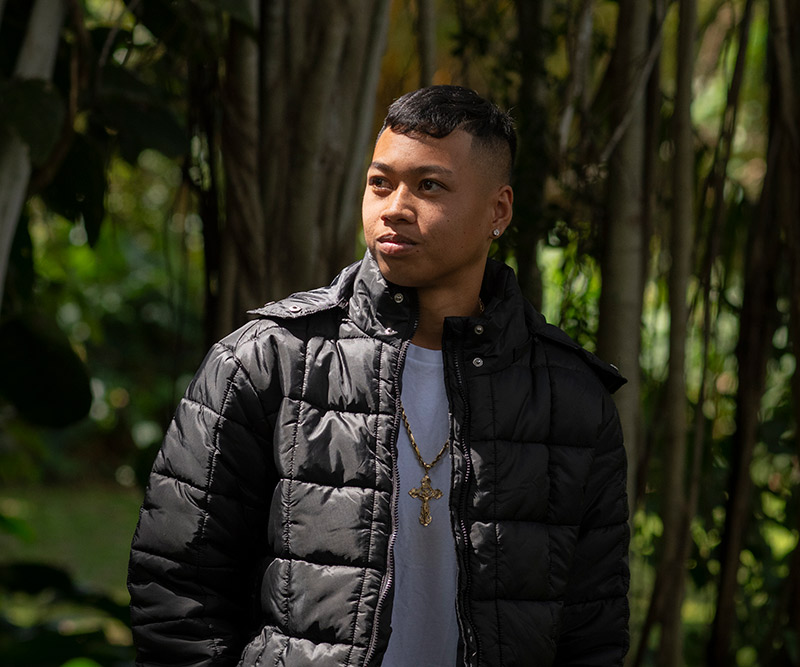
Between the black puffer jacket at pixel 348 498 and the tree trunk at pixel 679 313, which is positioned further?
the tree trunk at pixel 679 313

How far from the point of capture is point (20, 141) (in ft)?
4.89

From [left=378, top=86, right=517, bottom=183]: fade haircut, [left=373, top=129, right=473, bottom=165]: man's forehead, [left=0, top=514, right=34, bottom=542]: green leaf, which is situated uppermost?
[left=378, top=86, right=517, bottom=183]: fade haircut

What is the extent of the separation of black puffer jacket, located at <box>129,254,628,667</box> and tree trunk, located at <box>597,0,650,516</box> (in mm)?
471

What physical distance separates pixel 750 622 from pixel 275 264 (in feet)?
4.75

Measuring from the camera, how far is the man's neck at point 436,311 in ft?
4.06

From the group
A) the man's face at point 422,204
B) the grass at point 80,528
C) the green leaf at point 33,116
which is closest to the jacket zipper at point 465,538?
the man's face at point 422,204

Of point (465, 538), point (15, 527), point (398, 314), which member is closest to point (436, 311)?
point (398, 314)

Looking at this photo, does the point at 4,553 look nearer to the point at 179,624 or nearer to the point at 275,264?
the point at 275,264

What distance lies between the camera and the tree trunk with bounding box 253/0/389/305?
174cm

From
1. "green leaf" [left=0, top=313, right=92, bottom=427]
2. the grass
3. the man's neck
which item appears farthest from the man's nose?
the grass

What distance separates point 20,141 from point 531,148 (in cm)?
88

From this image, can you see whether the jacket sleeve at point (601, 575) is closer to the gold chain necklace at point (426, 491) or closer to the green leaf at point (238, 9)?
the gold chain necklace at point (426, 491)

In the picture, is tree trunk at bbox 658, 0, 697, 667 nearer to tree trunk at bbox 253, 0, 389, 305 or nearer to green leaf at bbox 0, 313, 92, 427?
tree trunk at bbox 253, 0, 389, 305

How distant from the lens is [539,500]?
1198mm
